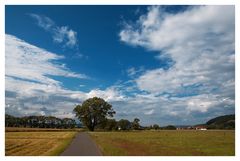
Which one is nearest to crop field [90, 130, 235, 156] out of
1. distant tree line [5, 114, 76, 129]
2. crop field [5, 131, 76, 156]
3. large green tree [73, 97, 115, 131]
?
crop field [5, 131, 76, 156]

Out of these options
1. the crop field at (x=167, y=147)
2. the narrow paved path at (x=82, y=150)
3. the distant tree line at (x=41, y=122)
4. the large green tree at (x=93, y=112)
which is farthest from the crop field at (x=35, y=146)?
the distant tree line at (x=41, y=122)

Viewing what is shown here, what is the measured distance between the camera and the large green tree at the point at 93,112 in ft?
352

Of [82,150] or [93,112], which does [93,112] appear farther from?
[82,150]

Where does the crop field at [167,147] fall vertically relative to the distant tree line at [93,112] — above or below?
below

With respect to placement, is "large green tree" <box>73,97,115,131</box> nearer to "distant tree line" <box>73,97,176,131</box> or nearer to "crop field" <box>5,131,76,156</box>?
"distant tree line" <box>73,97,176,131</box>

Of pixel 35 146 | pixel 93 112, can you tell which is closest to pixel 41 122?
pixel 93 112

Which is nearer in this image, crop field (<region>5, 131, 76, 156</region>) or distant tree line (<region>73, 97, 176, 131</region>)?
crop field (<region>5, 131, 76, 156</region>)

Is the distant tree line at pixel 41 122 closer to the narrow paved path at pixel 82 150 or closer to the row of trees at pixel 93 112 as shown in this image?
the row of trees at pixel 93 112

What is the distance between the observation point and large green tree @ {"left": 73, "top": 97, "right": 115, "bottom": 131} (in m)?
107
